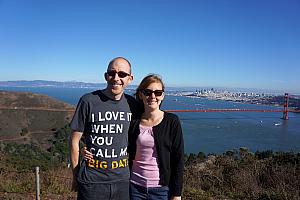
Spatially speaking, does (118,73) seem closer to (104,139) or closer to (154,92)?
(154,92)

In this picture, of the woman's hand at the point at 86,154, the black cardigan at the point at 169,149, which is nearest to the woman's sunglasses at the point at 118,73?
the black cardigan at the point at 169,149

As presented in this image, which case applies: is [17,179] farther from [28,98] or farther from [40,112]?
[28,98]

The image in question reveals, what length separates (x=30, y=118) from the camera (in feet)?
89.4

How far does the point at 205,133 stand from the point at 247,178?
25.1 meters

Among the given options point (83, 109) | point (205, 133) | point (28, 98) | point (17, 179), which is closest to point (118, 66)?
point (83, 109)

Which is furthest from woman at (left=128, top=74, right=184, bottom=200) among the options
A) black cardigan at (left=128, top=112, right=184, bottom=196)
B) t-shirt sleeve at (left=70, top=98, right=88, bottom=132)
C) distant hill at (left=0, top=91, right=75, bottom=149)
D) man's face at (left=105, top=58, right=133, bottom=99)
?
distant hill at (left=0, top=91, right=75, bottom=149)

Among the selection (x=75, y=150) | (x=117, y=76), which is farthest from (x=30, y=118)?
(x=117, y=76)

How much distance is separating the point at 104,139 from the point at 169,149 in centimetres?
31

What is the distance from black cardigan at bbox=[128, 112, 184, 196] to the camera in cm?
130

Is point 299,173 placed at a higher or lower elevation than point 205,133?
higher

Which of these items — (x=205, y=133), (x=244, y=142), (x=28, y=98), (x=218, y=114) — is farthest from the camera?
(x=218, y=114)

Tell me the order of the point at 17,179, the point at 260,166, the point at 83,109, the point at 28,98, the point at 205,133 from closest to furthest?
the point at 83,109
the point at 17,179
the point at 260,166
the point at 205,133
the point at 28,98

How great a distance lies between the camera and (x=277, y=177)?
362 centimetres

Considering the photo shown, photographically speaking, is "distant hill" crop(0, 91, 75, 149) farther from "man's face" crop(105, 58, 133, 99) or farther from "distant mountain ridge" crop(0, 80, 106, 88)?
"distant mountain ridge" crop(0, 80, 106, 88)
